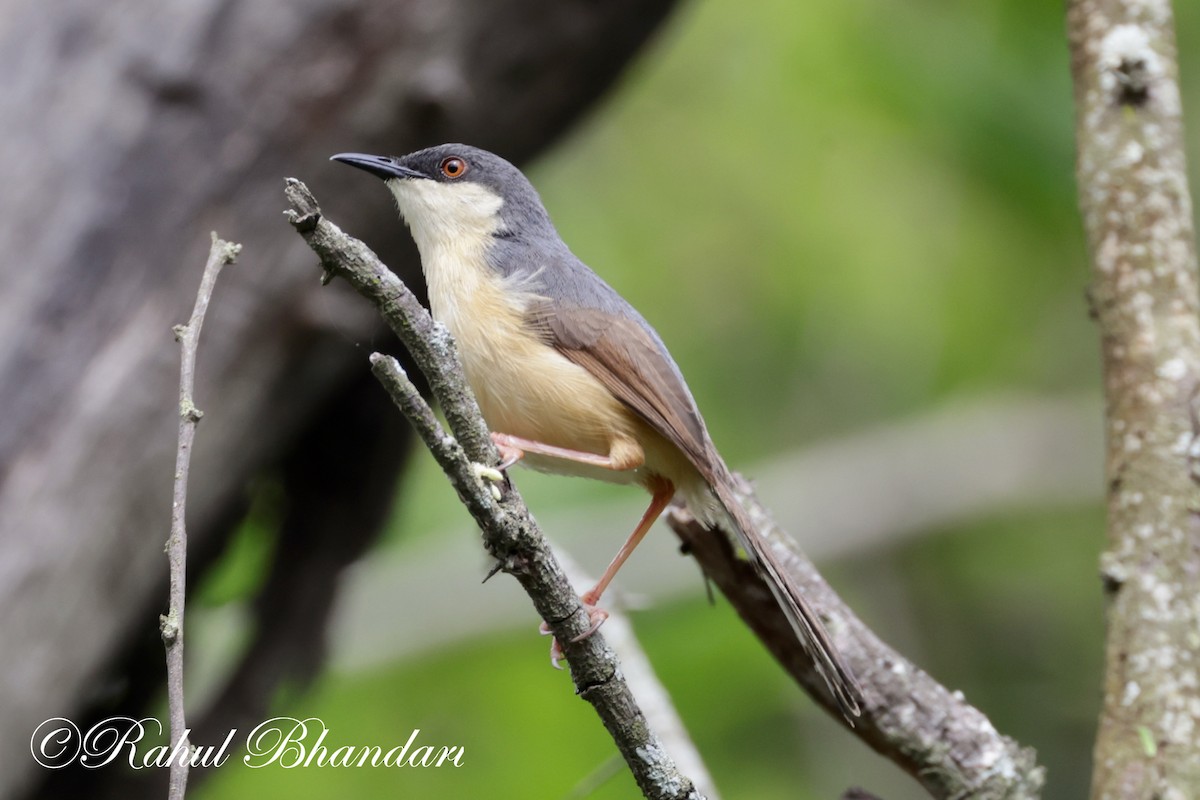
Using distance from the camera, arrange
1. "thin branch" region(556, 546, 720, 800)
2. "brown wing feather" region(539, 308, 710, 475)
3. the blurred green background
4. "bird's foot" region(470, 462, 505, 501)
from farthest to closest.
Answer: the blurred green background, "thin branch" region(556, 546, 720, 800), "brown wing feather" region(539, 308, 710, 475), "bird's foot" region(470, 462, 505, 501)

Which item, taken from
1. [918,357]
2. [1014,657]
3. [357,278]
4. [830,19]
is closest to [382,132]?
[357,278]

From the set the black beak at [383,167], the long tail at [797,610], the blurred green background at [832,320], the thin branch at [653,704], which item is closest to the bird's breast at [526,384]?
the long tail at [797,610]

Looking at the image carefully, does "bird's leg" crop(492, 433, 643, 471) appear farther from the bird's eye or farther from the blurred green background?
the blurred green background

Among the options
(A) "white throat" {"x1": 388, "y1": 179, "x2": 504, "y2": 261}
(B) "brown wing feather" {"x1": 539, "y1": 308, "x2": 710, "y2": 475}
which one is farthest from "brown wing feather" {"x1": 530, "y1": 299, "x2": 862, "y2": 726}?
(A) "white throat" {"x1": 388, "y1": 179, "x2": 504, "y2": 261}

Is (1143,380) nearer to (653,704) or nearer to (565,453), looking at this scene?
(565,453)

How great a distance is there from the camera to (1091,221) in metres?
4.71

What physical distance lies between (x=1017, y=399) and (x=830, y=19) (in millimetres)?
3301

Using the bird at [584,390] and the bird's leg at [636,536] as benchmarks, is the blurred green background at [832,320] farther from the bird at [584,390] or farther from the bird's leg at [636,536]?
the bird at [584,390]

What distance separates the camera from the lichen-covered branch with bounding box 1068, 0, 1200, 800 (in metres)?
3.80

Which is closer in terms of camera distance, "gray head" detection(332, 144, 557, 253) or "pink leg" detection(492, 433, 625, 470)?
"pink leg" detection(492, 433, 625, 470)

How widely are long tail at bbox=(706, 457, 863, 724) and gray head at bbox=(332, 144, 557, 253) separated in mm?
1316

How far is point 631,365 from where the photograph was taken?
3.82 m

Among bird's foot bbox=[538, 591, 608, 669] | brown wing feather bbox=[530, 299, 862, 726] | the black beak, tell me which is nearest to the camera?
bird's foot bbox=[538, 591, 608, 669]

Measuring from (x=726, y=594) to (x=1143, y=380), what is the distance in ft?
5.72
